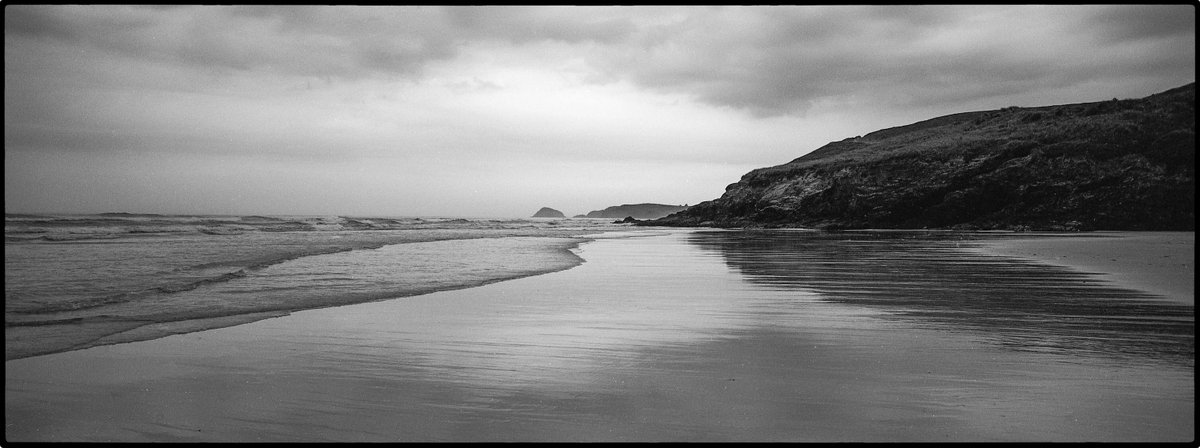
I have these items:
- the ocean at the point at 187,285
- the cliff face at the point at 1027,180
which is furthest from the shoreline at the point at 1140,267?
the cliff face at the point at 1027,180

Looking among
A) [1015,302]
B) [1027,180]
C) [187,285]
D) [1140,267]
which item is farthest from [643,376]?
[1027,180]

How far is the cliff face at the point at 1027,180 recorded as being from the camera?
3841cm

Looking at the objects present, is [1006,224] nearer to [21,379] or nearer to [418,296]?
[418,296]

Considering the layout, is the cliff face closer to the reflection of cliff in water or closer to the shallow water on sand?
the reflection of cliff in water

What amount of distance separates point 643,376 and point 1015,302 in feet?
20.9

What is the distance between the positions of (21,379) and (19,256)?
14583 mm

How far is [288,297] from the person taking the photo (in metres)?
8.41

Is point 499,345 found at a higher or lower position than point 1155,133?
lower

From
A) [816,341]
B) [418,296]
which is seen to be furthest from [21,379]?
[816,341]

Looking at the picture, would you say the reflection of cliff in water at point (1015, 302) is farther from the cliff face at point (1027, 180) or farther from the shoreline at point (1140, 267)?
the cliff face at point (1027, 180)

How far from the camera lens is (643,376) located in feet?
14.4

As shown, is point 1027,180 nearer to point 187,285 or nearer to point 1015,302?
point 1015,302

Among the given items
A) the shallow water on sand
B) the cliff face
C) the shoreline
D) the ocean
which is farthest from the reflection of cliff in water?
the cliff face

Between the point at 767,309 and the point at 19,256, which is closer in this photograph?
the point at 767,309
